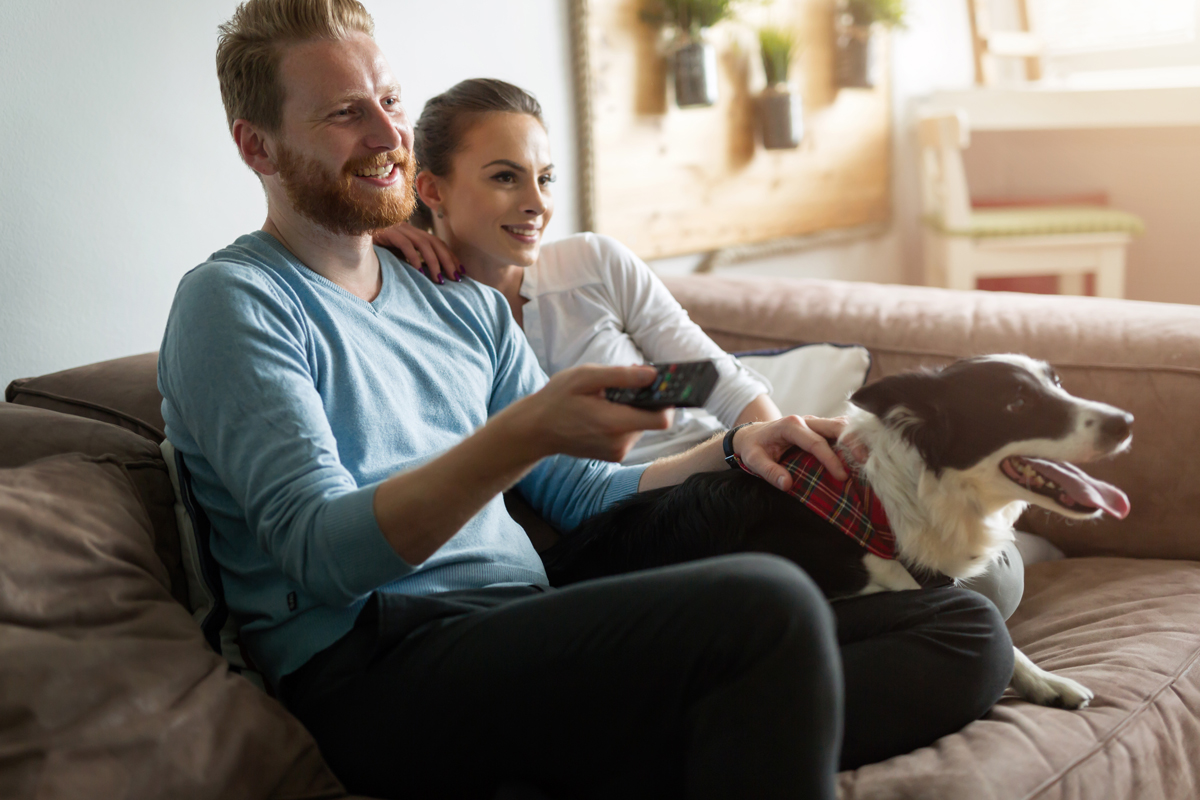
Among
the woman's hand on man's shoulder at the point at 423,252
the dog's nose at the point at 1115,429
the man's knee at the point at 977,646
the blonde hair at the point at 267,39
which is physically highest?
the blonde hair at the point at 267,39

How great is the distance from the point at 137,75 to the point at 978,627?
1579 millimetres

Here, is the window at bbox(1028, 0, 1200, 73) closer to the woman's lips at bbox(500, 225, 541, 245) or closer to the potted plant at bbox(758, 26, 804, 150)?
the potted plant at bbox(758, 26, 804, 150)

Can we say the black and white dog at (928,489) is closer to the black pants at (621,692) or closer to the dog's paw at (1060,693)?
the dog's paw at (1060,693)

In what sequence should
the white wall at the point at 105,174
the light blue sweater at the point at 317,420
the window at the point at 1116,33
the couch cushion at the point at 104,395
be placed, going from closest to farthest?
the light blue sweater at the point at 317,420 → the couch cushion at the point at 104,395 → the white wall at the point at 105,174 → the window at the point at 1116,33

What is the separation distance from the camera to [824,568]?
4.10ft

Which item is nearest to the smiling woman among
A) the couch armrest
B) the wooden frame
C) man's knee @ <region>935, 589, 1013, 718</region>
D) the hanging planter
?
the couch armrest

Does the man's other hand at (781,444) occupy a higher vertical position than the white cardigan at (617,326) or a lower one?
lower

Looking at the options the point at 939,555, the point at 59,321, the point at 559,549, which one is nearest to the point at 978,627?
the point at 939,555

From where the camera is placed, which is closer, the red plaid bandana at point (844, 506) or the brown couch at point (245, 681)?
the brown couch at point (245, 681)

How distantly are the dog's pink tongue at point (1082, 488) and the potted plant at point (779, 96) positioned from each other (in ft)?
6.92

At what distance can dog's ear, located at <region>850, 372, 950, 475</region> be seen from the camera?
127 centimetres

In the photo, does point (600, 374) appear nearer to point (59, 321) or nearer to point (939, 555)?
point (939, 555)

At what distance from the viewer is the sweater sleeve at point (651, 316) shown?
176cm

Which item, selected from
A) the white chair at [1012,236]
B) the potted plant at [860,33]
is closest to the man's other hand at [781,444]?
the white chair at [1012,236]
